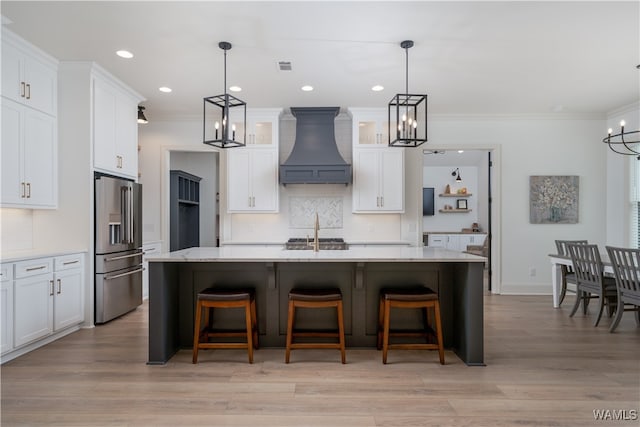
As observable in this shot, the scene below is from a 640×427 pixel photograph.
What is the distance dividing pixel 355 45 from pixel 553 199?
171 inches

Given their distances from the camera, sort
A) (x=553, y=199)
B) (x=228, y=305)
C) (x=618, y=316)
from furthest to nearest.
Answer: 1. (x=553, y=199)
2. (x=618, y=316)
3. (x=228, y=305)

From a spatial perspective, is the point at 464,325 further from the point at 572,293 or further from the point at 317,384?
the point at 572,293

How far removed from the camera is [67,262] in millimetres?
3822

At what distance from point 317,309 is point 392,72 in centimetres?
266

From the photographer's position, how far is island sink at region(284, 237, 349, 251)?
5383mm

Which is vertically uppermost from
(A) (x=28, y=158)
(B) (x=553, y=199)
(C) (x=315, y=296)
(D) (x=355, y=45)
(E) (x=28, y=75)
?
(D) (x=355, y=45)

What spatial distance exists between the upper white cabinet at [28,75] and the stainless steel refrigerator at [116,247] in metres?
0.91

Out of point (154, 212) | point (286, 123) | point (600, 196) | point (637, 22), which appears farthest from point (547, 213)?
point (154, 212)

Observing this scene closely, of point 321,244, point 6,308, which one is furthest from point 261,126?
point 6,308

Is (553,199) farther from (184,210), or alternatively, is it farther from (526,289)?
(184,210)

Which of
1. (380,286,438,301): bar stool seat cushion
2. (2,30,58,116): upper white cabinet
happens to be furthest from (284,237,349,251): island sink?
(2,30,58,116): upper white cabinet

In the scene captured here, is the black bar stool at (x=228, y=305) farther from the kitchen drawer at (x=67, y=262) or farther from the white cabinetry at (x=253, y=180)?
the white cabinetry at (x=253, y=180)

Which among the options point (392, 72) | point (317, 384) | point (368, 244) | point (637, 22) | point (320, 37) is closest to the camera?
point (317, 384)

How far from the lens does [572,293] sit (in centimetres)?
617
